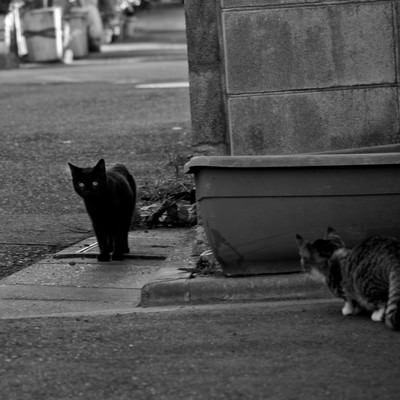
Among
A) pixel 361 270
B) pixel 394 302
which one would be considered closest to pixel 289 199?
pixel 361 270

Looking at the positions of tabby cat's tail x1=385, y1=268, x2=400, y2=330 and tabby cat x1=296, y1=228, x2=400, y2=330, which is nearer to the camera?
tabby cat's tail x1=385, y1=268, x2=400, y2=330

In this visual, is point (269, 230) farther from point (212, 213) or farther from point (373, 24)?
point (373, 24)

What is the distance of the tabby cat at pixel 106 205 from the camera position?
8.48m

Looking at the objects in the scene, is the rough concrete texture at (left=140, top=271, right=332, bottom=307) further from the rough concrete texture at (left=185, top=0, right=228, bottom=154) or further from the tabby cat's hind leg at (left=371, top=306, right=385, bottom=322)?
the rough concrete texture at (left=185, top=0, right=228, bottom=154)

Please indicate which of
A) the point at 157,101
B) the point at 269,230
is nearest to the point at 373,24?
the point at 269,230

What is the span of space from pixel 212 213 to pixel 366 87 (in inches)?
66.2

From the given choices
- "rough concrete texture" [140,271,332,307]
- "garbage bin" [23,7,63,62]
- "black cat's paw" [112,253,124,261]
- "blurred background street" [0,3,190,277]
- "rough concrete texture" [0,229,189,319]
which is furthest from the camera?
"garbage bin" [23,7,63,62]

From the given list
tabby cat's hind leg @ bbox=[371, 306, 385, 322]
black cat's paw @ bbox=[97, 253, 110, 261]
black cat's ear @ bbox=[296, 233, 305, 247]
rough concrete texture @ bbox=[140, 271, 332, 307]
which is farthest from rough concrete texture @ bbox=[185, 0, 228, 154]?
tabby cat's hind leg @ bbox=[371, 306, 385, 322]

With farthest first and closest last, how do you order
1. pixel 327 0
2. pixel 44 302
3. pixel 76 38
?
pixel 76 38
pixel 327 0
pixel 44 302

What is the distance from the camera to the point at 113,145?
14445 millimetres

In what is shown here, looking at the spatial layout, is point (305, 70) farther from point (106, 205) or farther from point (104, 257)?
point (104, 257)

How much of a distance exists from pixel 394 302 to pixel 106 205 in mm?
3175

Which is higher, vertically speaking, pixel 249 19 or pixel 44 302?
pixel 249 19

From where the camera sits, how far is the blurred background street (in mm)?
9961
